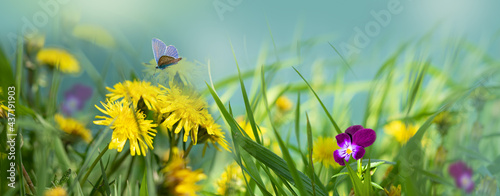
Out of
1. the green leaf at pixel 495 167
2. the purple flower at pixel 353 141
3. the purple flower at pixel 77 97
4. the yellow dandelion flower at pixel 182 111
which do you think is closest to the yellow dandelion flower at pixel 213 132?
the yellow dandelion flower at pixel 182 111

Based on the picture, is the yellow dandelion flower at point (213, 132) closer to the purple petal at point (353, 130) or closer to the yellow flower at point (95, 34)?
the purple petal at point (353, 130)

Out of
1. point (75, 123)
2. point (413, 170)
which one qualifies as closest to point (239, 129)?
point (413, 170)

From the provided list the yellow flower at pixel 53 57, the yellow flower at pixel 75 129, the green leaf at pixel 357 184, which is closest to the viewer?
the green leaf at pixel 357 184

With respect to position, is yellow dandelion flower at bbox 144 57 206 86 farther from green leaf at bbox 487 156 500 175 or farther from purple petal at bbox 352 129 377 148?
green leaf at bbox 487 156 500 175

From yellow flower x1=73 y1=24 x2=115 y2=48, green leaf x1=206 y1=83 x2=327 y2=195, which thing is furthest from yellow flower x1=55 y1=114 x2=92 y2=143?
green leaf x1=206 y1=83 x2=327 y2=195

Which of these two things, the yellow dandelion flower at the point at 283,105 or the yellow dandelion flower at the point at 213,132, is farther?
the yellow dandelion flower at the point at 283,105

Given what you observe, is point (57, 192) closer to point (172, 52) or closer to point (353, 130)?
point (172, 52)

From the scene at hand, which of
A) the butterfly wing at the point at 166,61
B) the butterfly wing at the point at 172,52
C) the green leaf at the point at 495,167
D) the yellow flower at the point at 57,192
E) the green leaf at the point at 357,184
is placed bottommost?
the green leaf at the point at 495,167
